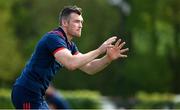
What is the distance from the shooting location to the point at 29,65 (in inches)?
345

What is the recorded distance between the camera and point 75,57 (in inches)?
326

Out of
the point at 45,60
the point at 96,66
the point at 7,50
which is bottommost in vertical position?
the point at 7,50

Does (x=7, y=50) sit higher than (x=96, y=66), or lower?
lower

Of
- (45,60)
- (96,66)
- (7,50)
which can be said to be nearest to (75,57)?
(45,60)

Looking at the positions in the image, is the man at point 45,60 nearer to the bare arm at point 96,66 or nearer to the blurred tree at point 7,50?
the bare arm at point 96,66

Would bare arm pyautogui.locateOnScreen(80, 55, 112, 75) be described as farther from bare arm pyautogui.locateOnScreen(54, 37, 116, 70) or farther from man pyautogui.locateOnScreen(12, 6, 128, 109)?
bare arm pyautogui.locateOnScreen(54, 37, 116, 70)

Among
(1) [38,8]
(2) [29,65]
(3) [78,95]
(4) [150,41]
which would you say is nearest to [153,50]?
(4) [150,41]

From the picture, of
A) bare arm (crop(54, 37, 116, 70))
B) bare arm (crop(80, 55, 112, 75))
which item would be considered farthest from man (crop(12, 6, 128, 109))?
bare arm (crop(80, 55, 112, 75))

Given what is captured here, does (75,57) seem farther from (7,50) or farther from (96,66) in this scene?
(7,50)

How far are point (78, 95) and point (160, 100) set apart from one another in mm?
3406

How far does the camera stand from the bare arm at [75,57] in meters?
8.19

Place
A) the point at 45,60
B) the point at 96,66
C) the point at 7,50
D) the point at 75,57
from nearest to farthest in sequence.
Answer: the point at 75,57 < the point at 45,60 < the point at 96,66 < the point at 7,50

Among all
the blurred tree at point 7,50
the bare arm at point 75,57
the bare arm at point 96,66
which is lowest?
the blurred tree at point 7,50

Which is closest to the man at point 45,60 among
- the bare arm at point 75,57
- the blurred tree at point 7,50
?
the bare arm at point 75,57
